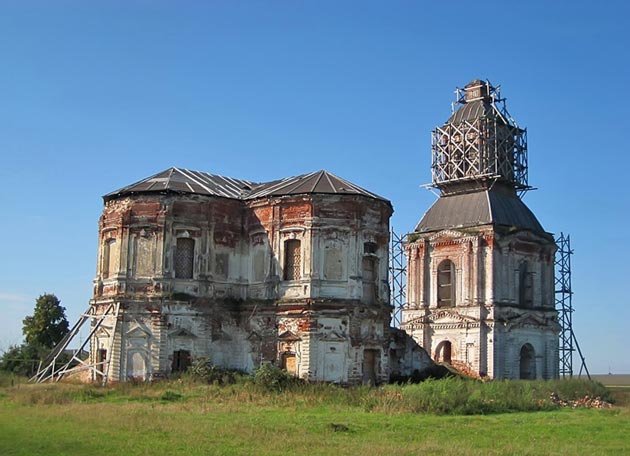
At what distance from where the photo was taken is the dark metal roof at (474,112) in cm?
4800

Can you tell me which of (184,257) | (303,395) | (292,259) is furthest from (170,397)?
(292,259)

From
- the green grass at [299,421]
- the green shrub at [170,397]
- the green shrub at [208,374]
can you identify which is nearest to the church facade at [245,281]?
the green shrub at [208,374]

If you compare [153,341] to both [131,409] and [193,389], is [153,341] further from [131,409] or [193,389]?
[131,409]

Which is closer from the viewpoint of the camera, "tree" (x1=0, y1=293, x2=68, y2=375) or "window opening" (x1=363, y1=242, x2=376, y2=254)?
"window opening" (x1=363, y1=242, x2=376, y2=254)

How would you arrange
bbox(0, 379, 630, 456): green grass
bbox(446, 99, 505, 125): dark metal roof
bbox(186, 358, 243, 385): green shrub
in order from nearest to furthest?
bbox(0, 379, 630, 456): green grass < bbox(186, 358, 243, 385): green shrub < bbox(446, 99, 505, 125): dark metal roof

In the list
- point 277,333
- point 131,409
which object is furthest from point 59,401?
point 277,333

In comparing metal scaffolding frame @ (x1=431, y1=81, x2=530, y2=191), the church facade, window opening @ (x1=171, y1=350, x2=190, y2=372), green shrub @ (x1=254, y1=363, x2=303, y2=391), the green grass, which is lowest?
the green grass

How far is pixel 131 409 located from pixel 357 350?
413 inches

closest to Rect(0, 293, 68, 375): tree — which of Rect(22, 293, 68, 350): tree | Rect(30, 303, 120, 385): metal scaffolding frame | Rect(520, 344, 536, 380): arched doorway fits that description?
Rect(22, 293, 68, 350): tree

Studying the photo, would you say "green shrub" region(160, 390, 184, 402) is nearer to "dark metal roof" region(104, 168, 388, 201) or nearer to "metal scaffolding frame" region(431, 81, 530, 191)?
"dark metal roof" region(104, 168, 388, 201)

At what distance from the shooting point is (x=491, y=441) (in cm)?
1755

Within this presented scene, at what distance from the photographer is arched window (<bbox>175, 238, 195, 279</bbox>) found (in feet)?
102

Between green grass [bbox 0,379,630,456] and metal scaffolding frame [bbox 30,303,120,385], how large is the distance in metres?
2.10

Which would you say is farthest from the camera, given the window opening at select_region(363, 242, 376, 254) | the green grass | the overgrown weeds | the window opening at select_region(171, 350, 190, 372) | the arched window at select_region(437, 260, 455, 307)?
the arched window at select_region(437, 260, 455, 307)
